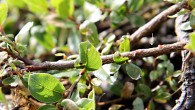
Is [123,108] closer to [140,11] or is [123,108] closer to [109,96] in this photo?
[109,96]

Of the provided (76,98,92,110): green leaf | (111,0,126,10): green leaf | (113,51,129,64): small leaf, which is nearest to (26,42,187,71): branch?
(113,51,129,64): small leaf

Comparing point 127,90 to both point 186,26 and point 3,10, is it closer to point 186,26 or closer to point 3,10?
point 186,26

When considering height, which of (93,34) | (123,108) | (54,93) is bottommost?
(123,108)

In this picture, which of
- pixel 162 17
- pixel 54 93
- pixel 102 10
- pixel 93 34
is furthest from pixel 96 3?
pixel 54 93

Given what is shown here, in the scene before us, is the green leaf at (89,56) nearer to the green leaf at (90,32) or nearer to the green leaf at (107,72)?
the green leaf at (107,72)

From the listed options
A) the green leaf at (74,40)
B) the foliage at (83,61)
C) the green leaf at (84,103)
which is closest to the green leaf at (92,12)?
the foliage at (83,61)

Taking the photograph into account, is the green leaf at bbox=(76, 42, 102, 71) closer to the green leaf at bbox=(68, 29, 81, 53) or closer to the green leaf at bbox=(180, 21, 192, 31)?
the green leaf at bbox=(180, 21, 192, 31)

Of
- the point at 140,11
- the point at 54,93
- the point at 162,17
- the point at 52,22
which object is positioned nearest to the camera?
the point at 54,93
